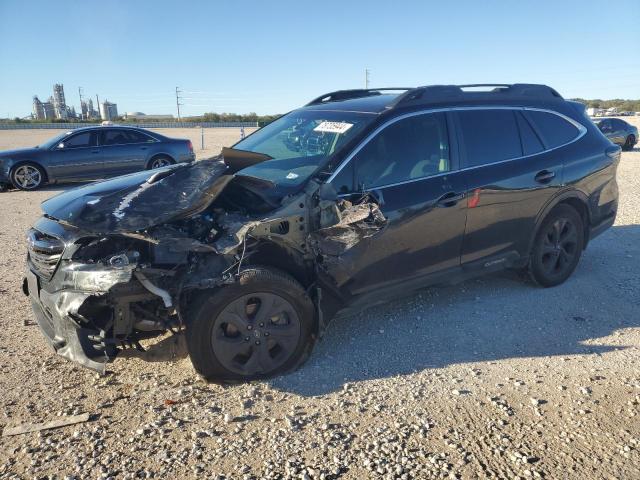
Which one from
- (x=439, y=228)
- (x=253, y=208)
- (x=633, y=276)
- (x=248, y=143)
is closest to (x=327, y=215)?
(x=253, y=208)

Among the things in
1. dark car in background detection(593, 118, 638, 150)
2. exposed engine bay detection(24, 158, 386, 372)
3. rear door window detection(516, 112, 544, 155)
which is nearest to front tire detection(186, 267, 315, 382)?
exposed engine bay detection(24, 158, 386, 372)

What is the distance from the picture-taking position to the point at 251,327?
3402mm

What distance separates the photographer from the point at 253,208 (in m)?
3.55

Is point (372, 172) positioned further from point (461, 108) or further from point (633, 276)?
point (633, 276)

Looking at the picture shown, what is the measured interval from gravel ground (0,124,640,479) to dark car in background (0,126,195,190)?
8317 mm

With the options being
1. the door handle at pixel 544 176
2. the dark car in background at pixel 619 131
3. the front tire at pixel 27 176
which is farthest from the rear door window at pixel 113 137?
the dark car in background at pixel 619 131

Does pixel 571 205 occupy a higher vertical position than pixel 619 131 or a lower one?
lower

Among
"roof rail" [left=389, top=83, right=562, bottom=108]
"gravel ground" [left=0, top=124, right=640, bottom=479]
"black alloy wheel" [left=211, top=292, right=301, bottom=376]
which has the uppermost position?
"roof rail" [left=389, top=83, right=562, bottom=108]

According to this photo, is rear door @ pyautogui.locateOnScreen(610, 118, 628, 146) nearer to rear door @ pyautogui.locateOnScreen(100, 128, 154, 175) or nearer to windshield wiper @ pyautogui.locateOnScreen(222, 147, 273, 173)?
rear door @ pyautogui.locateOnScreen(100, 128, 154, 175)

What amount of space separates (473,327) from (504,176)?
54.0 inches

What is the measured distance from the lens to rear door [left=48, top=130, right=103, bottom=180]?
12.0 m

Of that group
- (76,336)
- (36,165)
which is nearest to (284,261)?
(76,336)

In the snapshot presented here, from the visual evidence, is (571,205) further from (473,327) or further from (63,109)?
(63,109)

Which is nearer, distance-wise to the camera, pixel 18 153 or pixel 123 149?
pixel 18 153
